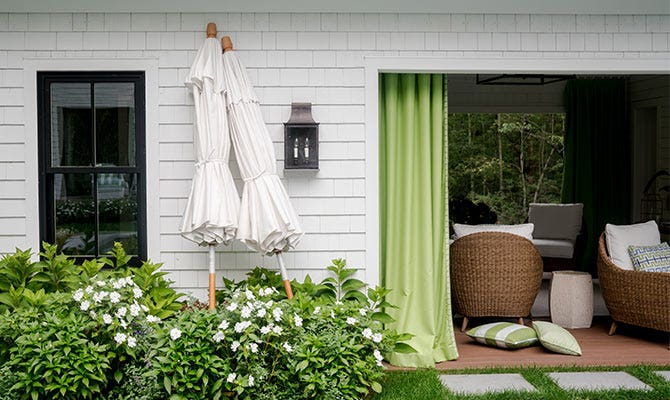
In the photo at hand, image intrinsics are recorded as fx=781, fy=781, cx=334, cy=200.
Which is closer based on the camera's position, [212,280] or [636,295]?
[212,280]

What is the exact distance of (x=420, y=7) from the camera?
5285 mm

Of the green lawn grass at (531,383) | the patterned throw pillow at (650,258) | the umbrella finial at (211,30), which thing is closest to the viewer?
the green lawn grass at (531,383)

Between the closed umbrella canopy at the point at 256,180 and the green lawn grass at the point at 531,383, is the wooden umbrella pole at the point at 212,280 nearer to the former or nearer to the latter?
the closed umbrella canopy at the point at 256,180

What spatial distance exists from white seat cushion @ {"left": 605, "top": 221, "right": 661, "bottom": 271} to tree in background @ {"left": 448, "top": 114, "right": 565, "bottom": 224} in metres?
8.80

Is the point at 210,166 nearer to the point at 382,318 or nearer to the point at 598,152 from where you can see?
the point at 382,318

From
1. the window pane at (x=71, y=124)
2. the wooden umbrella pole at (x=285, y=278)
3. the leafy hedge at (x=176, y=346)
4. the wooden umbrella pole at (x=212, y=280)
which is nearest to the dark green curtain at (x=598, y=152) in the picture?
the wooden umbrella pole at (x=285, y=278)

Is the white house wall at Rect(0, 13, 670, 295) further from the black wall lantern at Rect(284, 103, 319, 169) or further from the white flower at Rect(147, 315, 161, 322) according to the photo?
the white flower at Rect(147, 315, 161, 322)

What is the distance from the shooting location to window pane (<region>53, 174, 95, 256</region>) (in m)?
5.38

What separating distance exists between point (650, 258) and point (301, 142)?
9.96ft

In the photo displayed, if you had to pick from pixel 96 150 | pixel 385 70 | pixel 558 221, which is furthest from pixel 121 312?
pixel 558 221

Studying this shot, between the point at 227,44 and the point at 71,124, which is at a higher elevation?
the point at 227,44

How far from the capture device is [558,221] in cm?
1003

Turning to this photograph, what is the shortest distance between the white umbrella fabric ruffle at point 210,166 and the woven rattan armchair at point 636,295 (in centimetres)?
317

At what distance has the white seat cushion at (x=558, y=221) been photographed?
32.3ft
